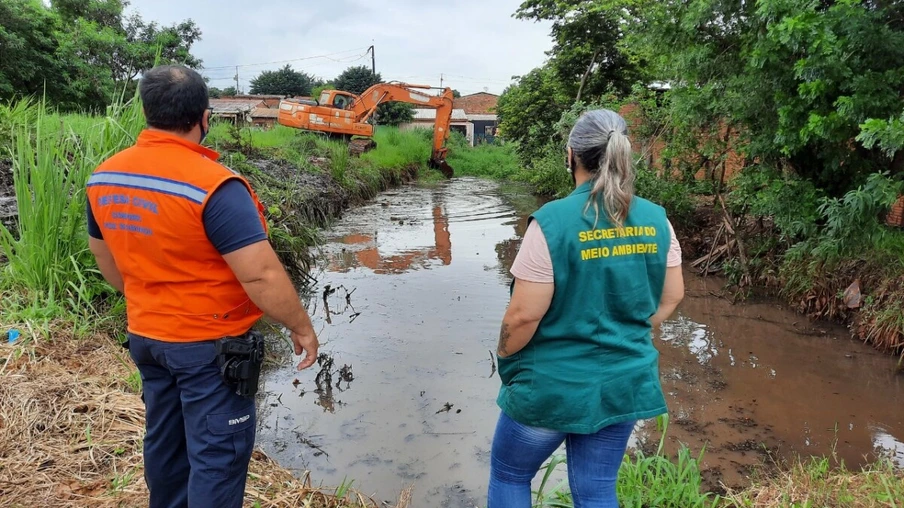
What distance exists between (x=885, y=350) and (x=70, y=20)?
24514mm

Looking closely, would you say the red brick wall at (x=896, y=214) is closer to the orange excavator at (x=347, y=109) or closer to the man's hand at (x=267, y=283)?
the man's hand at (x=267, y=283)

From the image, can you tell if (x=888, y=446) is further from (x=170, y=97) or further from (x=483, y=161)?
(x=483, y=161)

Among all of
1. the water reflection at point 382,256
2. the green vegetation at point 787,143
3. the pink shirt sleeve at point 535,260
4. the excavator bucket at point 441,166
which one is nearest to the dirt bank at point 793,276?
the green vegetation at point 787,143

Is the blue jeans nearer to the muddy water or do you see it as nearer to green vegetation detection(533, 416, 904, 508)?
green vegetation detection(533, 416, 904, 508)

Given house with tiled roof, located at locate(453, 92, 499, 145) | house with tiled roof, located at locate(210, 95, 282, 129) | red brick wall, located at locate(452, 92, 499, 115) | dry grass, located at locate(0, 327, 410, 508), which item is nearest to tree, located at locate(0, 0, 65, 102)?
house with tiled roof, located at locate(210, 95, 282, 129)

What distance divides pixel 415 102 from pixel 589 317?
17.7 metres

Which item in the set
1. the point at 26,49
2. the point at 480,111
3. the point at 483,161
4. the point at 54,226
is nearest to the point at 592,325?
the point at 54,226

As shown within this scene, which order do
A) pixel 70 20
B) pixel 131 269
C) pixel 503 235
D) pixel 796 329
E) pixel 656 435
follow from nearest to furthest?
pixel 131 269
pixel 656 435
pixel 796 329
pixel 503 235
pixel 70 20

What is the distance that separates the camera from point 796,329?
5.91 meters

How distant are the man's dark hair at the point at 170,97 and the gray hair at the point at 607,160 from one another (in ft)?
3.84

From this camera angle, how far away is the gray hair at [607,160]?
1721 millimetres

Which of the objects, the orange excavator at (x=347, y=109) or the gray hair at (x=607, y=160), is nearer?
the gray hair at (x=607, y=160)

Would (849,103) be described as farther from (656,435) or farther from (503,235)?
(503,235)

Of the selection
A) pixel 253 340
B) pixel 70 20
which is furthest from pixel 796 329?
pixel 70 20
